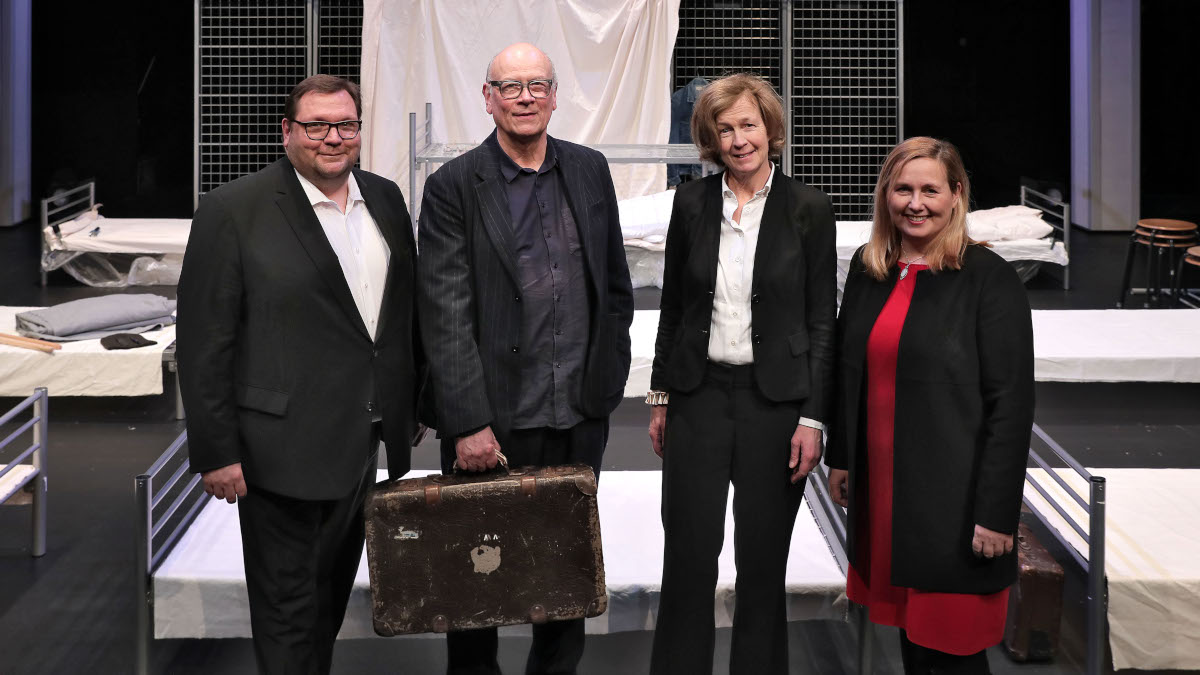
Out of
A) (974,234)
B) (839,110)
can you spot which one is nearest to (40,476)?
(974,234)

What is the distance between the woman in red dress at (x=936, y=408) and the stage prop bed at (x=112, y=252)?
6180mm

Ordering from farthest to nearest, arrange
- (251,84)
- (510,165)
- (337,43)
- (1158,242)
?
(337,43), (251,84), (1158,242), (510,165)

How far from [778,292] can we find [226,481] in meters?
1.18

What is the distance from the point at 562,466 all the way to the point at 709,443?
0.31m

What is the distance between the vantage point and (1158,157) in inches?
426

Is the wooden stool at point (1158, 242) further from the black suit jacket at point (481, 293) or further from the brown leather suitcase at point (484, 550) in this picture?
the brown leather suitcase at point (484, 550)

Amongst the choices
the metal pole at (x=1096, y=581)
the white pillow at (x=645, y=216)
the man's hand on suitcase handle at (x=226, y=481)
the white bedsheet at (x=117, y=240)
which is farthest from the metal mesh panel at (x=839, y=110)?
the man's hand on suitcase handle at (x=226, y=481)

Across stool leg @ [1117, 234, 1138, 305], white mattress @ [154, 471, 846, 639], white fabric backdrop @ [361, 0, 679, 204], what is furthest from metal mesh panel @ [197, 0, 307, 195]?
white mattress @ [154, 471, 846, 639]

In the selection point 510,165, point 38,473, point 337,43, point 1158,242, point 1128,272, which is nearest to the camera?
point 510,165

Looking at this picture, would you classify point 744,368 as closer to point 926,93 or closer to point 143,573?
point 143,573

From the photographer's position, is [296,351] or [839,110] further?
[839,110]

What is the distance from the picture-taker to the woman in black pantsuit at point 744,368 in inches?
109

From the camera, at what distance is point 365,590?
3.34 metres

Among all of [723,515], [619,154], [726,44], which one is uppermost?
[726,44]
